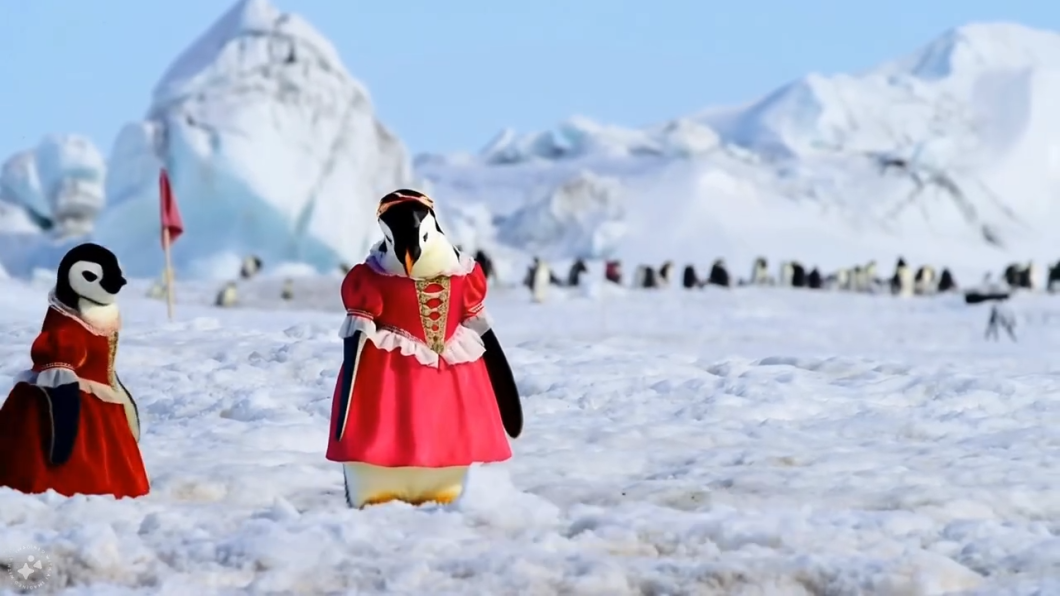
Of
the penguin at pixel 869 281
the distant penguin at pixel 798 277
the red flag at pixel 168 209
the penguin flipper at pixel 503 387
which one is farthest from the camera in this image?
the distant penguin at pixel 798 277

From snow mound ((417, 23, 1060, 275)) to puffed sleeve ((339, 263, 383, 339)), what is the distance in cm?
4283

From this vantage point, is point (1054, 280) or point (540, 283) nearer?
point (540, 283)

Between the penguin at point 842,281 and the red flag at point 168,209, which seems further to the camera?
the penguin at point 842,281

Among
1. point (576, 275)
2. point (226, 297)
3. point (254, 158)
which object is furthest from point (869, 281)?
point (226, 297)

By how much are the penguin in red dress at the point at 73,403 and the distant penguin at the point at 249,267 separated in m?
29.0

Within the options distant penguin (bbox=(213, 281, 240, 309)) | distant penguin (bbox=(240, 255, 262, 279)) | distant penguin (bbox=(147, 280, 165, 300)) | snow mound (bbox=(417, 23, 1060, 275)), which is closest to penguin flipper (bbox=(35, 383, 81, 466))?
distant penguin (bbox=(213, 281, 240, 309))

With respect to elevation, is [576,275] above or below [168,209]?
below

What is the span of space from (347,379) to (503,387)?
2.08 feet

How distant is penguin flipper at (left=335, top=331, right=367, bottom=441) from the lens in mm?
5105

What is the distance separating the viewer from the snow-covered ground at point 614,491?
4.24 meters

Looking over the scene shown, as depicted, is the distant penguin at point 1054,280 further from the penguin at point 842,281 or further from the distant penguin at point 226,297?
the distant penguin at point 226,297

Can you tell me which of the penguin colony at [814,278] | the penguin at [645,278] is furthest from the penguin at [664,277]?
the penguin at [645,278]

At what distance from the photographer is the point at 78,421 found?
5.28 meters

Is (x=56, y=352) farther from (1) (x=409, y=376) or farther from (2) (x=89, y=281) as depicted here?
(1) (x=409, y=376)
